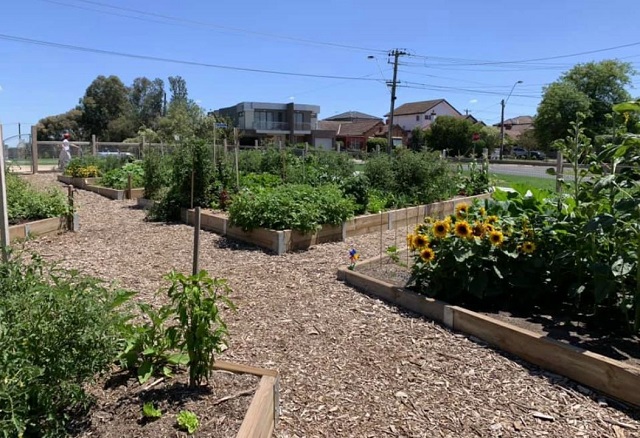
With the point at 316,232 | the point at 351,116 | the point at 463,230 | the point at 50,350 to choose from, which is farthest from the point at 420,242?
the point at 351,116

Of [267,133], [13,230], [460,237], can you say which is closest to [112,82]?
[267,133]

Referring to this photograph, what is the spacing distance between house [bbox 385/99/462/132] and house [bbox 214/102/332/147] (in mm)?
16224

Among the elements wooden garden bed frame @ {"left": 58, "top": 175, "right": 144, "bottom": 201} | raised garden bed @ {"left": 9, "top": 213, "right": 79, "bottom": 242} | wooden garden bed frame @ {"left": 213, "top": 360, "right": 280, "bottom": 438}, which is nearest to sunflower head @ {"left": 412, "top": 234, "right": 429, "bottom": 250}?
wooden garden bed frame @ {"left": 213, "top": 360, "right": 280, "bottom": 438}

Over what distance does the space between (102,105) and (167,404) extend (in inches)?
2552

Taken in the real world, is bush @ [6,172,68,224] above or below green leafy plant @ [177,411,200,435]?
above

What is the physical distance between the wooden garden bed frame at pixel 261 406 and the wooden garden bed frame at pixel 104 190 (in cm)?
948

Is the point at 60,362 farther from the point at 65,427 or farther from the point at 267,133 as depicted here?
the point at 267,133

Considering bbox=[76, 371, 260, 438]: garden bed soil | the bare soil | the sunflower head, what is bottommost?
the bare soil

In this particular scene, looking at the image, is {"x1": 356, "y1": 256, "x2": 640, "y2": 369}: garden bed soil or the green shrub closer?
{"x1": 356, "y1": 256, "x2": 640, "y2": 369}: garden bed soil

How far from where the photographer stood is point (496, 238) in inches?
145

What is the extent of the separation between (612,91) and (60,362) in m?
55.4

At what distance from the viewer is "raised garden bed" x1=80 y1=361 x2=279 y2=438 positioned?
2.12 metres

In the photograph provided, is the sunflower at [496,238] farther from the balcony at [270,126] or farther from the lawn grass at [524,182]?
the balcony at [270,126]

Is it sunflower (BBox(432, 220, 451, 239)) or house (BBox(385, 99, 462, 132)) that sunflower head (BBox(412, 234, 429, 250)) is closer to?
sunflower (BBox(432, 220, 451, 239))
